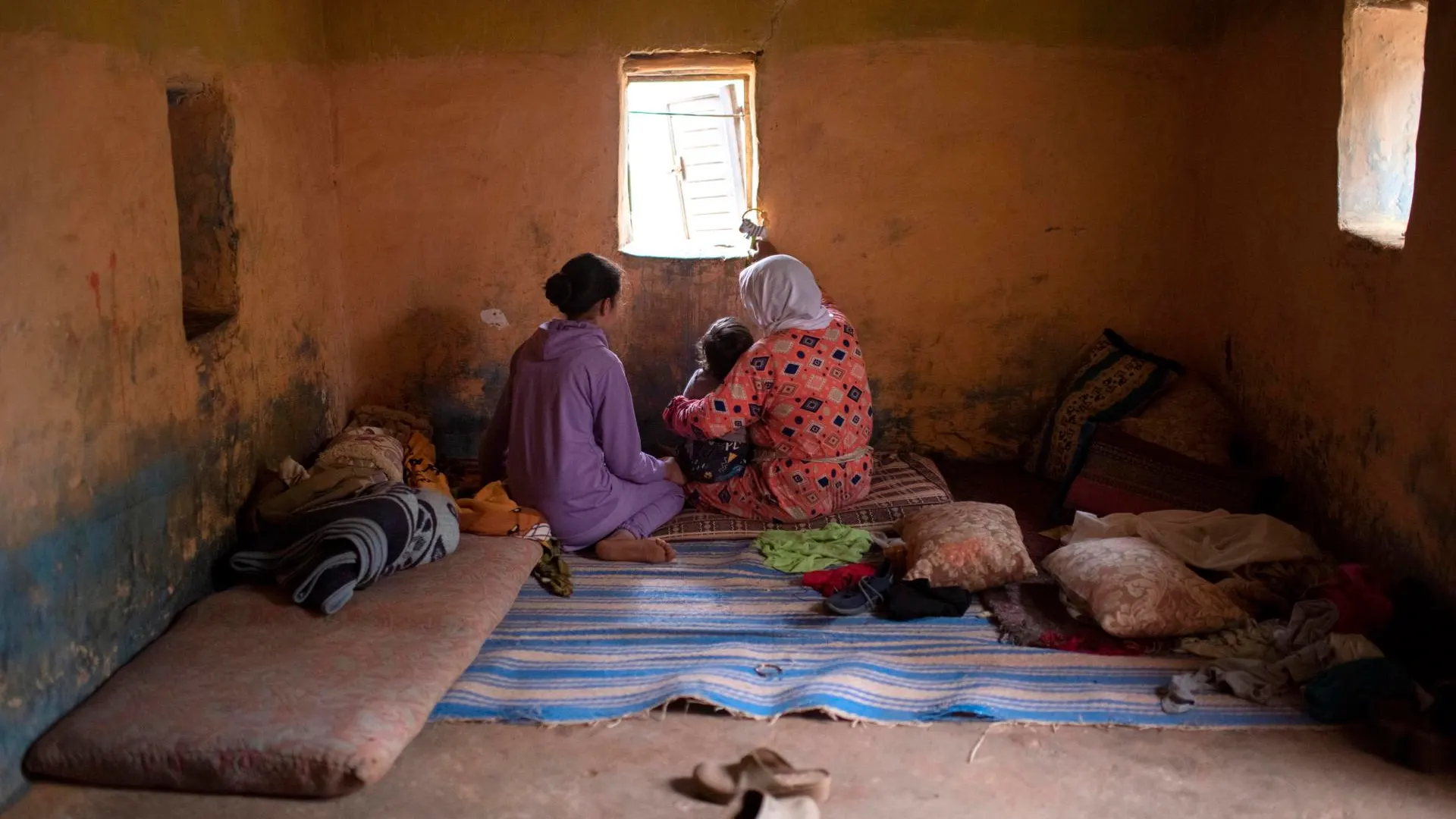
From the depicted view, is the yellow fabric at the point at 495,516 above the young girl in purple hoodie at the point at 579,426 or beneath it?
beneath

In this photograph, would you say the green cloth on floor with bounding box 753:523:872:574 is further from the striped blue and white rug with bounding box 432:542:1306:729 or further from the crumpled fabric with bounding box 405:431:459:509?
the crumpled fabric with bounding box 405:431:459:509

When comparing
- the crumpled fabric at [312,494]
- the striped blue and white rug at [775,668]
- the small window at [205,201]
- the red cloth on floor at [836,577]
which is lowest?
the striped blue and white rug at [775,668]

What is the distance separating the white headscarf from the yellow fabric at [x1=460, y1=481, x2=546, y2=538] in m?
1.15

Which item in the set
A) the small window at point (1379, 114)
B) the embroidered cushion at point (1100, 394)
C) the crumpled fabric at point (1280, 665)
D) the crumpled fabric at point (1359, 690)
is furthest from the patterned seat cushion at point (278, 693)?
the small window at point (1379, 114)

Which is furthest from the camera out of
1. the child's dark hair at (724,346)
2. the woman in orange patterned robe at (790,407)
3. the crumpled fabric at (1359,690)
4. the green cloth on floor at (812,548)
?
the child's dark hair at (724,346)

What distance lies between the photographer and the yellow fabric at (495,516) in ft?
13.7

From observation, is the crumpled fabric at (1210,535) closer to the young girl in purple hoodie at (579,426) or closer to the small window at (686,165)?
the young girl in purple hoodie at (579,426)

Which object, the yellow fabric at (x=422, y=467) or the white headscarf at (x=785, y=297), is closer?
the white headscarf at (x=785, y=297)

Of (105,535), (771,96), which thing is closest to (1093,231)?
(771,96)

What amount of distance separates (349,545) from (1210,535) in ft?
9.48

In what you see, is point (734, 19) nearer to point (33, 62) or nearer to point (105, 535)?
point (33, 62)

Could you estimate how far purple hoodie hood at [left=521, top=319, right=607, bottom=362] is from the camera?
4.19 meters

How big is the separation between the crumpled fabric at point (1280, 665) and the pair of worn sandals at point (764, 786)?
108cm

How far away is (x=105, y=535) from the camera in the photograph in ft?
10.3
